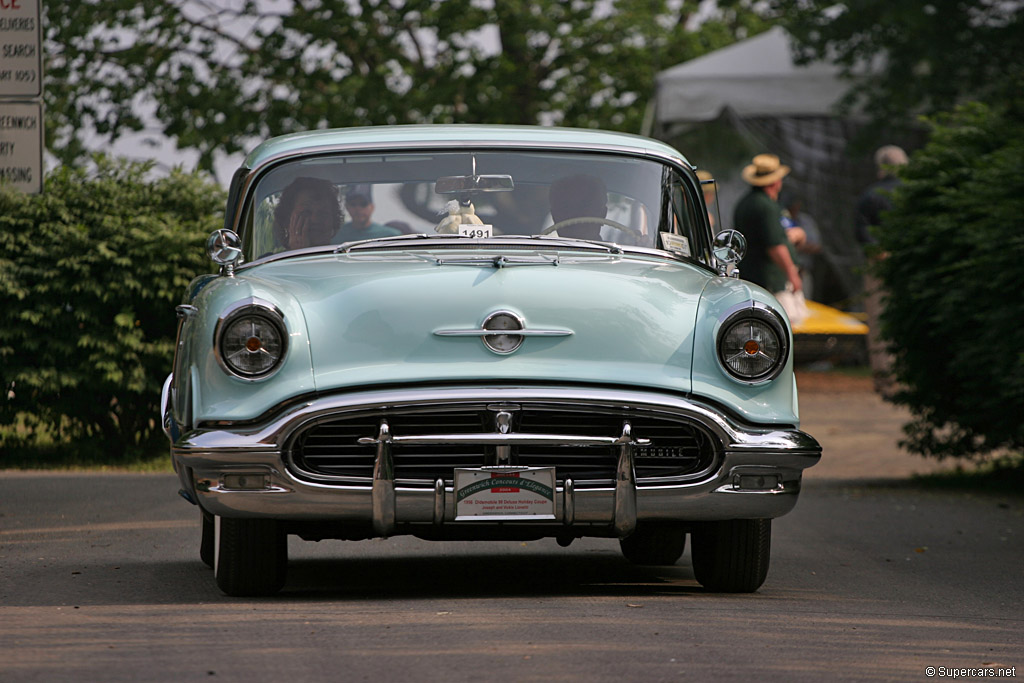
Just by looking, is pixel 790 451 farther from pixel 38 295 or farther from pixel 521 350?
pixel 38 295

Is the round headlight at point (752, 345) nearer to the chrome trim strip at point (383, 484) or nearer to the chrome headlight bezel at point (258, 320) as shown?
the chrome trim strip at point (383, 484)

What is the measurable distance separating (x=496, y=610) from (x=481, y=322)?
93 cm

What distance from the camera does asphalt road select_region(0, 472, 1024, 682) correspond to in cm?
438

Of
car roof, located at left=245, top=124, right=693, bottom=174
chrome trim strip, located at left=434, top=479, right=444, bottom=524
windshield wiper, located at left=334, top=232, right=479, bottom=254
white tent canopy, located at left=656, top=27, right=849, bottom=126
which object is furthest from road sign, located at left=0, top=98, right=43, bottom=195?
white tent canopy, located at left=656, top=27, right=849, bottom=126

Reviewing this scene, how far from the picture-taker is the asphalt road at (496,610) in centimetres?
438

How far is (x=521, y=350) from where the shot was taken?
5.35 meters

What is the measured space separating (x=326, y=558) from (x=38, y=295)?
433 cm

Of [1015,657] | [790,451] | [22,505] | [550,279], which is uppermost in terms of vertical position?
[550,279]

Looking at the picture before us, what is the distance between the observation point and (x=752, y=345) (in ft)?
17.9

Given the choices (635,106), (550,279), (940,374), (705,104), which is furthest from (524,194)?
(635,106)

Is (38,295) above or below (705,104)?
below

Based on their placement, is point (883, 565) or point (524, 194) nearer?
point (524, 194)

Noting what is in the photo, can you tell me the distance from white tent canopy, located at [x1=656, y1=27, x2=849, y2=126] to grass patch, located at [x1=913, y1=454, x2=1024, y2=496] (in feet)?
30.8

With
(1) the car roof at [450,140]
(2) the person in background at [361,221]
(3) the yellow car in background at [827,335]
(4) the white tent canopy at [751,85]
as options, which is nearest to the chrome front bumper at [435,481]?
(2) the person in background at [361,221]
